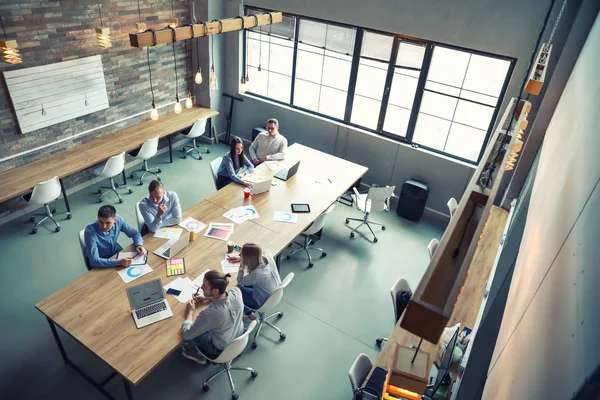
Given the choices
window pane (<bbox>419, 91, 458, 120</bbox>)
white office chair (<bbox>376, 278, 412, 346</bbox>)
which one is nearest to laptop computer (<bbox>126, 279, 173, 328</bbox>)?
white office chair (<bbox>376, 278, 412, 346</bbox>)

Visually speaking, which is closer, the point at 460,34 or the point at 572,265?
the point at 572,265

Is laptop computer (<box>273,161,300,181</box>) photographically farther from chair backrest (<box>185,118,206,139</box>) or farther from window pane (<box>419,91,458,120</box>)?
chair backrest (<box>185,118,206,139</box>)

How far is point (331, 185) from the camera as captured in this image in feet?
21.0

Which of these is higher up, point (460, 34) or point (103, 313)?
point (460, 34)

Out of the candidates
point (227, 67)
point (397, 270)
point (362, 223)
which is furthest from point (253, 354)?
point (227, 67)

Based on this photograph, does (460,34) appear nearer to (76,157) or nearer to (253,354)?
(253,354)

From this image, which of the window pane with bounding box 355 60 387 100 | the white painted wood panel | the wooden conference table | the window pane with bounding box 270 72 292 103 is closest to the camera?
the wooden conference table

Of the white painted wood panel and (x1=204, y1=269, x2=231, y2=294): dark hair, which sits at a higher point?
the white painted wood panel

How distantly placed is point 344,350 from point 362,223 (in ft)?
8.48

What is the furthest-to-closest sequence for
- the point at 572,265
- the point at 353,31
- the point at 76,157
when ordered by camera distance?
the point at 353,31, the point at 76,157, the point at 572,265

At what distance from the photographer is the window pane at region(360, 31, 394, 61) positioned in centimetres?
697

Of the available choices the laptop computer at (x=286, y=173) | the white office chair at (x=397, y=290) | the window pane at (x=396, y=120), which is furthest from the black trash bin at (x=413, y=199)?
the white office chair at (x=397, y=290)

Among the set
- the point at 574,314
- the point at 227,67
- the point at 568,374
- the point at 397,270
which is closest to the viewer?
the point at 568,374

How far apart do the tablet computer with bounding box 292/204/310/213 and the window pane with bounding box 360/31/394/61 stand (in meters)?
3.12
